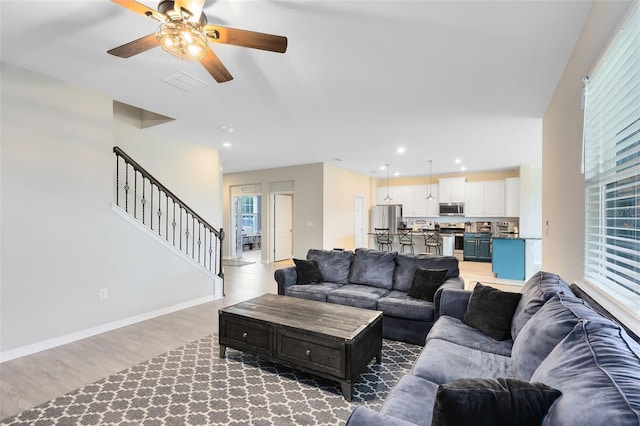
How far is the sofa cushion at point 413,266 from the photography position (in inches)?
139

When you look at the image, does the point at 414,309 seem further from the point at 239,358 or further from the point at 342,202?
the point at 342,202

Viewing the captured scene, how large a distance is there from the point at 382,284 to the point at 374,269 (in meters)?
0.22

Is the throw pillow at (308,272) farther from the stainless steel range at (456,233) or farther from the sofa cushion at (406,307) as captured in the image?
the stainless steel range at (456,233)

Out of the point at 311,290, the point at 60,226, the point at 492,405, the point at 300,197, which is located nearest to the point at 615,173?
the point at 492,405

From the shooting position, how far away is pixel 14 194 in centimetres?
281

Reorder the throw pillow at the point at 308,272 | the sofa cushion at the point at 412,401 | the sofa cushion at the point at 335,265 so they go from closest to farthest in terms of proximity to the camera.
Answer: the sofa cushion at the point at 412,401 → the throw pillow at the point at 308,272 → the sofa cushion at the point at 335,265

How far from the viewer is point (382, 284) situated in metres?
3.83

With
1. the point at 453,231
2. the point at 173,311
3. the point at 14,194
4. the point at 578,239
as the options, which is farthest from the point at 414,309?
the point at 453,231

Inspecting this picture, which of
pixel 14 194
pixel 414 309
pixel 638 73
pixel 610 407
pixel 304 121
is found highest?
pixel 304 121

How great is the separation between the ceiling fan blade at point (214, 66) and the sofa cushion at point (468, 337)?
100 inches

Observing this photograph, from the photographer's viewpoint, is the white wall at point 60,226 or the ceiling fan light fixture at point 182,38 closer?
the ceiling fan light fixture at point 182,38

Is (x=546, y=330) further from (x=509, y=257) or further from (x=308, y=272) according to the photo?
(x=509, y=257)

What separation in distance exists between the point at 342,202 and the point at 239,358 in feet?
19.4

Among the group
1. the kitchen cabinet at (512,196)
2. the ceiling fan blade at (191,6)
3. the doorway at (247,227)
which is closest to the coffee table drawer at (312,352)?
the ceiling fan blade at (191,6)
